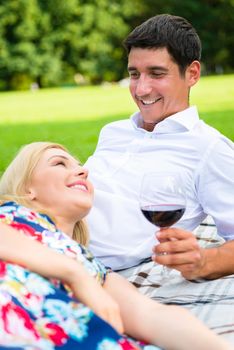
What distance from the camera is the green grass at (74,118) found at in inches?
546

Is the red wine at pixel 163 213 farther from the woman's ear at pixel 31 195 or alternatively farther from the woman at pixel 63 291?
the woman's ear at pixel 31 195

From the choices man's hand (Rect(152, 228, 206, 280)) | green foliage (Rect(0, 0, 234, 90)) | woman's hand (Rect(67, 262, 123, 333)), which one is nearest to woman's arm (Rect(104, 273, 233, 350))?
woman's hand (Rect(67, 262, 123, 333))

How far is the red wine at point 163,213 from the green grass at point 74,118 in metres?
7.45

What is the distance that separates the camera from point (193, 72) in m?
4.05

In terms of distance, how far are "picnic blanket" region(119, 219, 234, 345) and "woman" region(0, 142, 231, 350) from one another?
505 mm

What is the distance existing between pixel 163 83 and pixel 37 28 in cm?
4733

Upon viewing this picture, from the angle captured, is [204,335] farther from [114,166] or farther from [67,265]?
[114,166]

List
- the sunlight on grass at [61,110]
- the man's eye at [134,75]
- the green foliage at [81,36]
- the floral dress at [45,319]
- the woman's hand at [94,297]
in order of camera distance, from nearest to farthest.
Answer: the floral dress at [45,319], the woman's hand at [94,297], the man's eye at [134,75], the sunlight on grass at [61,110], the green foliage at [81,36]

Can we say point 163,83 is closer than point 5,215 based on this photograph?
No

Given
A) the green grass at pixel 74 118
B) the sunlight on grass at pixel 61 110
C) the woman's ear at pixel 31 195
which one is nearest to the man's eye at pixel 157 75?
the woman's ear at pixel 31 195

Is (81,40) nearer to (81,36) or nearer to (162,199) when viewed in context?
(81,36)

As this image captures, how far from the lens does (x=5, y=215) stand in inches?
114

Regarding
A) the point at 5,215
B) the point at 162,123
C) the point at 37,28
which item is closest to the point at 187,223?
the point at 162,123

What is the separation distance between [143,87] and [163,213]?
1.10 metres
